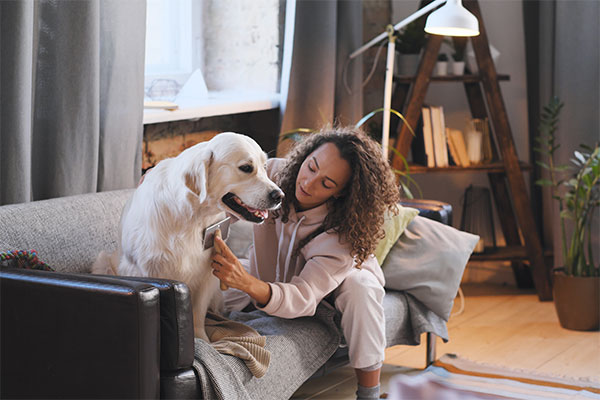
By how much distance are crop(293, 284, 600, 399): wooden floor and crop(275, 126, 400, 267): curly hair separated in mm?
717

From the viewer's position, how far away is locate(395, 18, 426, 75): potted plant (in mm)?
3689

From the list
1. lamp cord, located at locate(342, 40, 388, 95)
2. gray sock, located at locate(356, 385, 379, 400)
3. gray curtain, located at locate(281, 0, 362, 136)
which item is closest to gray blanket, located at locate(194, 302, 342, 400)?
gray sock, located at locate(356, 385, 379, 400)

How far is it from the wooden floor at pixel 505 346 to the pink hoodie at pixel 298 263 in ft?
1.83

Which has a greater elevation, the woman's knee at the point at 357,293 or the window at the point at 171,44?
the window at the point at 171,44

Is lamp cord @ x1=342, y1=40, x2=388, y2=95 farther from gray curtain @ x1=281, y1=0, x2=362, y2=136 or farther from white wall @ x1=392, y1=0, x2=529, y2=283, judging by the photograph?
white wall @ x1=392, y1=0, x2=529, y2=283

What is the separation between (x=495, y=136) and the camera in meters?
3.78

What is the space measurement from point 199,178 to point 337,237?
1.78 feet

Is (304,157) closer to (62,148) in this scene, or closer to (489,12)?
(62,148)

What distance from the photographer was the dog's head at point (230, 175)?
170 cm

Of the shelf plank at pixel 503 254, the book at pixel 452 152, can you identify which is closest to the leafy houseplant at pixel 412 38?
the book at pixel 452 152

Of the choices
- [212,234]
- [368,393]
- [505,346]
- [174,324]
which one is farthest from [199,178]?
[505,346]

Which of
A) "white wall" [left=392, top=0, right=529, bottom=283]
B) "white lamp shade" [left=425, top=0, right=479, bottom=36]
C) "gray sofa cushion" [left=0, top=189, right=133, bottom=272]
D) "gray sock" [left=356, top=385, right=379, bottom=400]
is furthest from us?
"white wall" [left=392, top=0, right=529, bottom=283]

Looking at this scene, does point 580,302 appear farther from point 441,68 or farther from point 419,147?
point 441,68

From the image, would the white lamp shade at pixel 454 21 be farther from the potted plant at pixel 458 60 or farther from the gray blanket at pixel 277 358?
the gray blanket at pixel 277 358
